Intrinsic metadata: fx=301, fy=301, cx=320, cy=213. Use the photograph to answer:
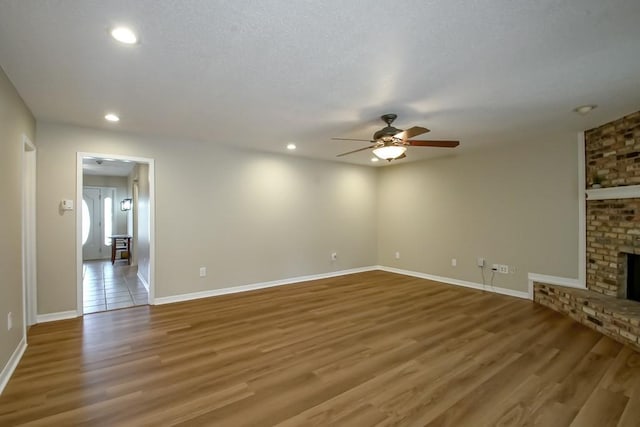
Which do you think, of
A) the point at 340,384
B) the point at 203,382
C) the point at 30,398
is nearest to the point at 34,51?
the point at 30,398

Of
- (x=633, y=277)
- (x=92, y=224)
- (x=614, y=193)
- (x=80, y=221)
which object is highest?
(x=614, y=193)

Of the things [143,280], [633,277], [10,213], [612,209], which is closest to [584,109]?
[612,209]

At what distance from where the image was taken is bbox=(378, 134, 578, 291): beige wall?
14.2 feet

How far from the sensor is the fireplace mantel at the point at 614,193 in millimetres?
3402

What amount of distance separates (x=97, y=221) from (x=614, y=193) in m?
11.1

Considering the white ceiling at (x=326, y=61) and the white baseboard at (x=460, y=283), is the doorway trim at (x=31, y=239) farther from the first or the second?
the white baseboard at (x=460, y=283)

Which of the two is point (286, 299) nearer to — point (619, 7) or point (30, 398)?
point (30, 398)

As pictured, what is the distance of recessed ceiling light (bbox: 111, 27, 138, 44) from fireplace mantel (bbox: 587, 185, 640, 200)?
501 cm

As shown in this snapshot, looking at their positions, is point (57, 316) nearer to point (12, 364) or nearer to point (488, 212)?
point (12, 364)

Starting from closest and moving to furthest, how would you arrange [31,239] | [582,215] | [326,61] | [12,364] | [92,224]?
[326,61] < [12,364] < [31,239] < [582,215] < [92,224]

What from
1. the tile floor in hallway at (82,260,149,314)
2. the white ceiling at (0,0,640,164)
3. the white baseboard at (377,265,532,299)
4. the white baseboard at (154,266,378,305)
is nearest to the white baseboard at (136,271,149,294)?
the tile floor in hallway at (82,260,149,314)

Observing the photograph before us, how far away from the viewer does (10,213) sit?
2512 millimetres

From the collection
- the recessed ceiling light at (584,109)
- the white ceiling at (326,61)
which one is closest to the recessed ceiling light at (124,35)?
the white ceiling at (326,61)

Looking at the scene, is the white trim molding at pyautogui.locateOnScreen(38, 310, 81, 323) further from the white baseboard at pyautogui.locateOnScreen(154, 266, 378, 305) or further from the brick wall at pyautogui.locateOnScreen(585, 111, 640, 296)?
the brick wall at pyautogui.locateOnScreen(585, 111, 640, 296)
